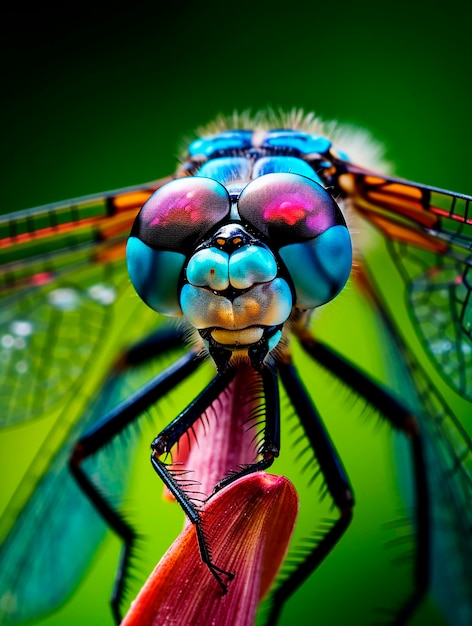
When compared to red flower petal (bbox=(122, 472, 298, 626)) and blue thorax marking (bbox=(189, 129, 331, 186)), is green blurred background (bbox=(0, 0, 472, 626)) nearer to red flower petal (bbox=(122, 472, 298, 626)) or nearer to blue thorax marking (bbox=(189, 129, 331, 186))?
blue thorax marking (bbox=(189, 129, 331, 186))

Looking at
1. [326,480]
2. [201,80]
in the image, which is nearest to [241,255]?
[326,480]

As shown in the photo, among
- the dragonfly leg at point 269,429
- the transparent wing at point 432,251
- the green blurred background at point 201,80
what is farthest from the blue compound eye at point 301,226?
the green blurred background at point 201,80

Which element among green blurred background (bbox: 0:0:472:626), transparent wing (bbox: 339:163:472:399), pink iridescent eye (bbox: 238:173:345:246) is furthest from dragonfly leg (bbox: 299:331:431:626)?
green blurred background (bbox: 0:0:472:626)

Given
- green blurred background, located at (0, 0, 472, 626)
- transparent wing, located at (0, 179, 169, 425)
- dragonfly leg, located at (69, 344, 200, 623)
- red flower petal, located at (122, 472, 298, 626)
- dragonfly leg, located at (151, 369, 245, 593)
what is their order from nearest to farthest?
red flower petal, located at (122, 472, 298, 626), dragonfly leg, located at (151, 369, 245, 593), dragonfly leg, located at (69, 344, 200, 623), transparent wing, located at (0, 179, 169, 425), green blurred background, located at (0, 0, 472, 626)

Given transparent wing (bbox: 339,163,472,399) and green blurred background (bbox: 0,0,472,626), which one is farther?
green blurred background (bbox: 0,0,472,626)

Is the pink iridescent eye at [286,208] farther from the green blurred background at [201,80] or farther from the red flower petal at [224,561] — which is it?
the green blurred background at [201,80]

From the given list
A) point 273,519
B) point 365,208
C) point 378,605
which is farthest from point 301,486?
point 273,519

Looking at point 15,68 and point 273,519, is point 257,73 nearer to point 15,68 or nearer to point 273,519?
point 15,68
